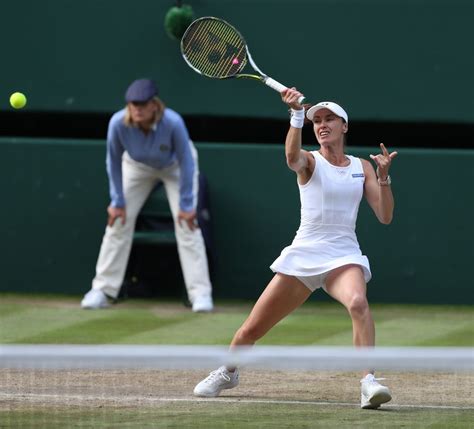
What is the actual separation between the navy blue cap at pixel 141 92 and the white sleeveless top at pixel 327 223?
10.3 feet

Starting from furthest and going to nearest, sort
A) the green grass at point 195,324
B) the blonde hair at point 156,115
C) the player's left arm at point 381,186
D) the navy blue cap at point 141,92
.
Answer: the blonde hair at point 156,115 → the navy blue cap at point 141,92 → the green grass at point 195,324 → the player's left arm at point 381,186

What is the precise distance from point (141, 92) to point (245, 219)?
1.64 m

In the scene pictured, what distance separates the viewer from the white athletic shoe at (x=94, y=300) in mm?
9891

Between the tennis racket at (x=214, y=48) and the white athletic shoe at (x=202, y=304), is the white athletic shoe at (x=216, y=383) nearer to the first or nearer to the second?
the tennis racket at (x=214, y=48)

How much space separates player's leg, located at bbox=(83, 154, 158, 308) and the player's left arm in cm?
363

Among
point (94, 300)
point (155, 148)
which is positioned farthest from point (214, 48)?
point (94, 300)

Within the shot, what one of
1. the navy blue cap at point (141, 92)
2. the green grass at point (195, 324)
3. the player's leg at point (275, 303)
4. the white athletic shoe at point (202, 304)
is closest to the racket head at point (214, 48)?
the player's leg at point (275, 303)

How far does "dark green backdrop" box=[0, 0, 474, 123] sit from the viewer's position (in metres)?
10.4

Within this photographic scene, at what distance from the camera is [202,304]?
985 centimetres

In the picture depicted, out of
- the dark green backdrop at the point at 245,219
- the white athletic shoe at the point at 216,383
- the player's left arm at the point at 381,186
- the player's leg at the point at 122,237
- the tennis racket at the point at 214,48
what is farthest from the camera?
the dark green backdrop at the point at 245,219

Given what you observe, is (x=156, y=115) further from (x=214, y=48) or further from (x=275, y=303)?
(x=275, y=303)

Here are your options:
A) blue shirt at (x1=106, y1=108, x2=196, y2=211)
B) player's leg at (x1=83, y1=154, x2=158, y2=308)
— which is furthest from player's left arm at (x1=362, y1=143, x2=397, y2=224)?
player's leg at (x1=83, y1=154, x2=158, y2=308)

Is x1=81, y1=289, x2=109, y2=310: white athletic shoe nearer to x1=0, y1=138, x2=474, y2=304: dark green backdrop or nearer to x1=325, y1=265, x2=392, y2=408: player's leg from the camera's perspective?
x1=0, y1=138, x2=474, y2=304: dark green backdrop

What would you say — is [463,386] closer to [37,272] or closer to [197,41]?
[197,41]
